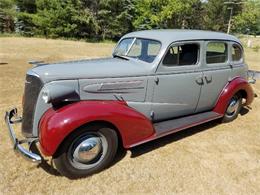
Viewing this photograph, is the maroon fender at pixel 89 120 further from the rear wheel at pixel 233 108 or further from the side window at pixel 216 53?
the rear wheel at pixel 233 108

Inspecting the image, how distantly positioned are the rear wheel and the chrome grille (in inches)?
149

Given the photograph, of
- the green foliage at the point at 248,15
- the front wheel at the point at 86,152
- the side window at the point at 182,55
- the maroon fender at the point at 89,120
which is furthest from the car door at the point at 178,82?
the green foliage at the point at 248,15

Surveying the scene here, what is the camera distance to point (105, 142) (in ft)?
11.0

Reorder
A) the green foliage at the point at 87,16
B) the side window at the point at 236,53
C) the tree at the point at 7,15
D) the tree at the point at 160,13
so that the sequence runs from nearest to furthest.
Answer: the side window at the point at 236,53
the green foliage at the point at 87,16
the tree at the point at 7,15
the tree at the point at 160,13

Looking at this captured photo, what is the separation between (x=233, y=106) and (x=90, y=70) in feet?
Answer: 11.0

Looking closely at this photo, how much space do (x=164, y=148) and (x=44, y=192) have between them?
1993mm

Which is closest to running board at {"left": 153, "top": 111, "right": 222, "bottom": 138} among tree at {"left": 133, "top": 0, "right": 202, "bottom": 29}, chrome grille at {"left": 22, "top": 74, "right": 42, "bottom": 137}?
chrome grille at {"left": 22, "top": 74, "right": 42, "bottom": 137}

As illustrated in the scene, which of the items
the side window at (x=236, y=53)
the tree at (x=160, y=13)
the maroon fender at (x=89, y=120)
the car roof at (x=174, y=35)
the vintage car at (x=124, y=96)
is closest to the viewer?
the maroon fender at (x=89, y=120)

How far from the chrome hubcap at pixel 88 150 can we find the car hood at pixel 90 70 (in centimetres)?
86

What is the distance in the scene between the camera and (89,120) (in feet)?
9.91

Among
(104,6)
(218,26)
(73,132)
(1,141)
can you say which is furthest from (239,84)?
(218,26)

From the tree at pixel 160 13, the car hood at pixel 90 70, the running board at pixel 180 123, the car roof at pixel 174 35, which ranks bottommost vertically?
the running board at pixel 180 123

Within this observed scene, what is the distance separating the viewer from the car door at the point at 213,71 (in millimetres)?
4469

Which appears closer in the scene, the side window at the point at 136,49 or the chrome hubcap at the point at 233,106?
the side window at the point at 136,49
